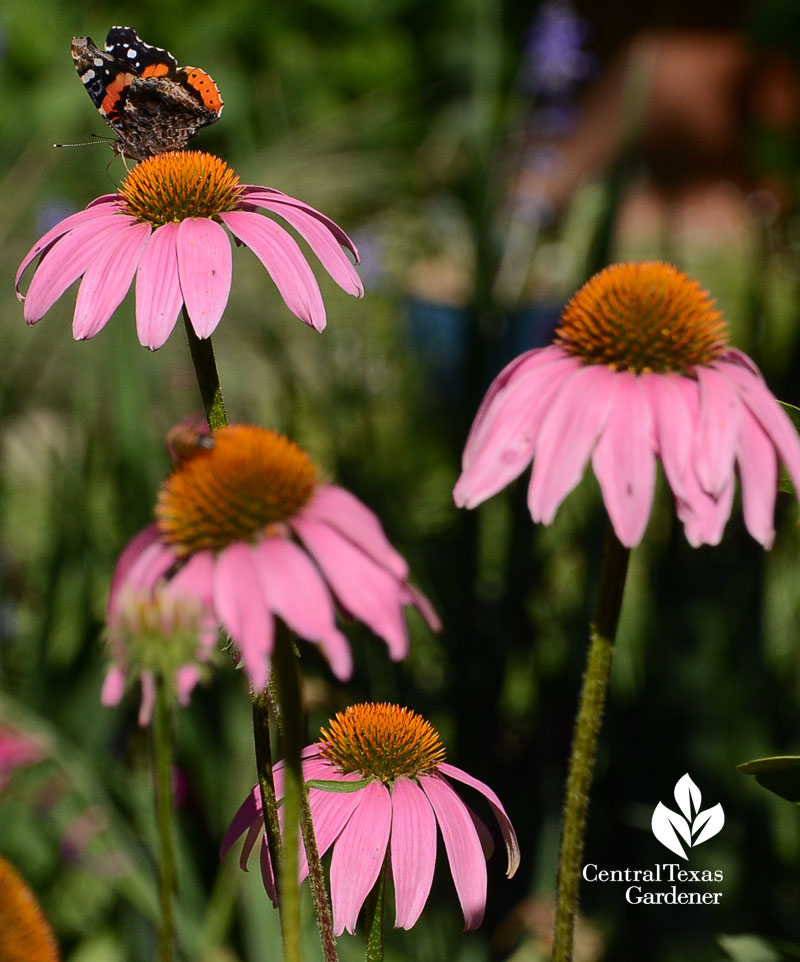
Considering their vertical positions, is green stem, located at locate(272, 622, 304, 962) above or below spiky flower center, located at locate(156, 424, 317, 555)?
below

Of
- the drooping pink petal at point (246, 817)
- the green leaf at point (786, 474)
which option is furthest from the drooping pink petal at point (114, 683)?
the green leaf at point (786, 474)

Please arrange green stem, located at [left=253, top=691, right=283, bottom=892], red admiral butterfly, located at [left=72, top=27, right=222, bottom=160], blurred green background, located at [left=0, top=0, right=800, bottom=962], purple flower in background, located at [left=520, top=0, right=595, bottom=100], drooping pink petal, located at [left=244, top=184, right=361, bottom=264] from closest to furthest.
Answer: green stem, located at [left=253, top=691, right=283, bottom=892] < drooping pink petal, located at [left=244, top=184, right=361, bottom=264] < red admiral butterfly, located at [left=72, top=27, right=222, bottom=160] < blurred green background, located at [left=0, top=0, right=800, bottom=962] < purple flower in background, located at [left=520, top=0, right=595, bottom=100]

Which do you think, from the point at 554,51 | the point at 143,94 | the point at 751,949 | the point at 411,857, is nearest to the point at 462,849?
the point at 411,857

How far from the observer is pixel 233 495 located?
382 mm

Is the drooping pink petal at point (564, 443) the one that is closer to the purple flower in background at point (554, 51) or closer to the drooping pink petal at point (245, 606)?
the drooping pink petal at point (245, 606)

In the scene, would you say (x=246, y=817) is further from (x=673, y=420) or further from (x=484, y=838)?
(x=673, y=420)

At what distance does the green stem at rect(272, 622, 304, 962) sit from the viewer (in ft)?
1.17

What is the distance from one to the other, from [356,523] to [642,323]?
19 cm

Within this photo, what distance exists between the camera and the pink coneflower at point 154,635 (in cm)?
38

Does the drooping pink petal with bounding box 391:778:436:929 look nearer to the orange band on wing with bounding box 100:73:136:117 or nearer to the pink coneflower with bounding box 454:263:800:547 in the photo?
the pink coneflower with bounding box 454:263:800:547

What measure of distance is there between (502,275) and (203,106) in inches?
70.6

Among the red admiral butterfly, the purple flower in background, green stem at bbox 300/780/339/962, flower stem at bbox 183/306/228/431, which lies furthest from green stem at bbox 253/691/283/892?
the purple flower in background

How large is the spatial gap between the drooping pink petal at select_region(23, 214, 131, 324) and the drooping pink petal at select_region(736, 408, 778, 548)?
296 mm

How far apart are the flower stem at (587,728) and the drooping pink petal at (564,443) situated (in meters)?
0.03
